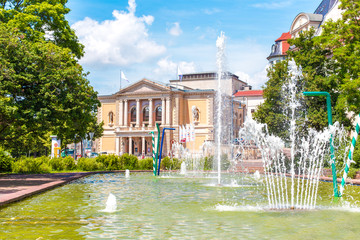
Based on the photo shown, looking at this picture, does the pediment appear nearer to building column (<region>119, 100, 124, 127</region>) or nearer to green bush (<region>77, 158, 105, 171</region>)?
building column (<region>119, 100, 124, 127</region>)

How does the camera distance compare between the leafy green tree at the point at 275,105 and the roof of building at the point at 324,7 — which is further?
the roof of building at the point at 324,7

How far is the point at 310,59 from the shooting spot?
30531mm

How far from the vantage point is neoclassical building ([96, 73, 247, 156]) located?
80250 mm

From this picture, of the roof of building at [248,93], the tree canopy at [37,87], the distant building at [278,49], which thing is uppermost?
the distant building at [278,49]

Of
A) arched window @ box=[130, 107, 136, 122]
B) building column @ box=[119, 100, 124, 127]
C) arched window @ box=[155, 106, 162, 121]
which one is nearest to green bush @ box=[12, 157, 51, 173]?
arched window @ box=[155, 106, 162, 121]

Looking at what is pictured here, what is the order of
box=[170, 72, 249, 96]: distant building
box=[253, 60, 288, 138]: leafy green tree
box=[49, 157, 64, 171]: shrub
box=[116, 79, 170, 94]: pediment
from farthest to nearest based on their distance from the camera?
box=[170, 72, 249, 96]: distant building, box=[116, 79, 170, 94]: pediment, box=[253, 60, 288, 138]: leafy green tree, box=[49, 157, 64, 171]: shrub

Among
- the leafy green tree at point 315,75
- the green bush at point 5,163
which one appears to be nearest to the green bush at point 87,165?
the green bush at point 5,163

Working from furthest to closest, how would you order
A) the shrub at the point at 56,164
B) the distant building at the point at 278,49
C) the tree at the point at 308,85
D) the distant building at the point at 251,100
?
1. the distant building at the point at 251,100
2. the distant building at the point at 278,49
3. the tree at the point at 308,85
4. the shrub at the point at 56,164

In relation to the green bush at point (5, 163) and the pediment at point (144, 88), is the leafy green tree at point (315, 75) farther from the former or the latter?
the pediment at point (144, 88)

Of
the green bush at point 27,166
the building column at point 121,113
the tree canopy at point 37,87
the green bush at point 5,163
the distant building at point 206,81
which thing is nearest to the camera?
the tree canopy at point 37,87

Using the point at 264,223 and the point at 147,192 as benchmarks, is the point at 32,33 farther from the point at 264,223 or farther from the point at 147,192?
the point at 264,223

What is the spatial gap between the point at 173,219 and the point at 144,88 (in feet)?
245

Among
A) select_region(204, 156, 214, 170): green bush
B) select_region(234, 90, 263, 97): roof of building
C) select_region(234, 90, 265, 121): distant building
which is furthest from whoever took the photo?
select_region(234, 90, 263, 97): roof of building

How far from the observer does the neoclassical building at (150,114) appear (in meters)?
80.2
